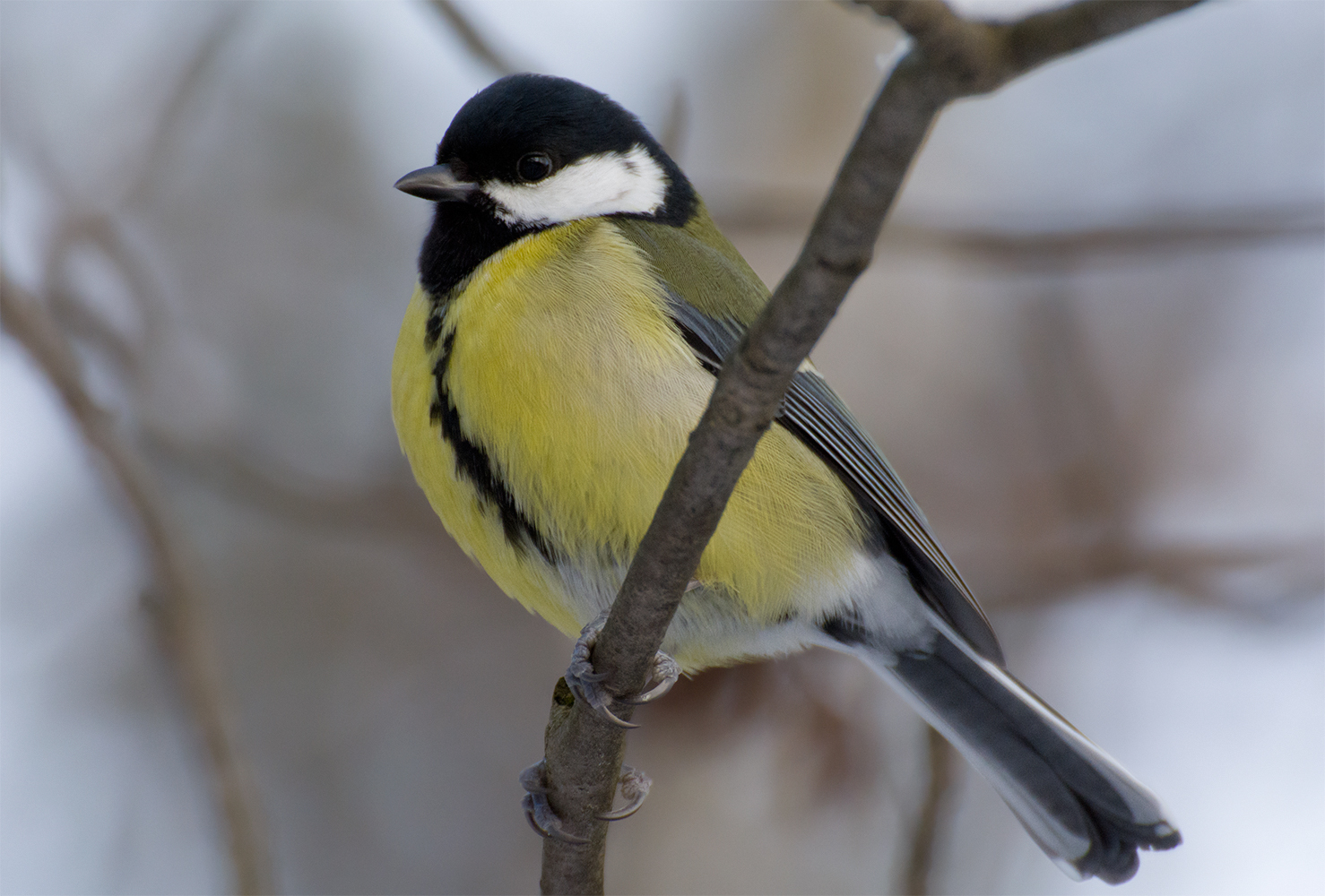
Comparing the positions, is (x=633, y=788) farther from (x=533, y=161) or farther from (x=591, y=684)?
(x=533, y=161)

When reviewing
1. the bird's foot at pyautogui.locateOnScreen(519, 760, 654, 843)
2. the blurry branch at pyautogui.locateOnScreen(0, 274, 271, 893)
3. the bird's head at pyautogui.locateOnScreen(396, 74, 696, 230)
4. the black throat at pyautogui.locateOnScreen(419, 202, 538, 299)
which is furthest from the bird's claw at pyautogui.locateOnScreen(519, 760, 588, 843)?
the bird's head at pyautogui.locateOnScreen(396, 74, 696, 230)

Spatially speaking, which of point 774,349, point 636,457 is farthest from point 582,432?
point 774,349

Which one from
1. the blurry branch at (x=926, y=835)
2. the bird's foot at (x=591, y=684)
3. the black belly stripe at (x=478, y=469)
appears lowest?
the blurry branch at (x=926, y=835)

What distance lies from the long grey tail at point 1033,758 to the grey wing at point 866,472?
65 millimetres

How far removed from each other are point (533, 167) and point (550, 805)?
59.3 inches

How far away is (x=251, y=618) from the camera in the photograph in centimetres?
434

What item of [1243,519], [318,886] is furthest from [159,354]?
[1243,519]

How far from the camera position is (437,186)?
255cm

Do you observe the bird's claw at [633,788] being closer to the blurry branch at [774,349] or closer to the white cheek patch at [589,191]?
the blurry branch at [774,349]

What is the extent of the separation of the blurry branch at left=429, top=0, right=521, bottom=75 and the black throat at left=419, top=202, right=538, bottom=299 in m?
0.68

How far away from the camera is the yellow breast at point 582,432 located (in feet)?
6.78

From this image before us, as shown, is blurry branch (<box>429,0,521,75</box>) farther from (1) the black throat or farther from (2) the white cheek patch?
(1) the black throat

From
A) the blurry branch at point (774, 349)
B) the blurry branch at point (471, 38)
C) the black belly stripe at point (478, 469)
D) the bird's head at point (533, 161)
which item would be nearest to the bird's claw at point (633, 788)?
the blurry branch at point (774, 349)

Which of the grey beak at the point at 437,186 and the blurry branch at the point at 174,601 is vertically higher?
the grey beak at the point at 437,186
